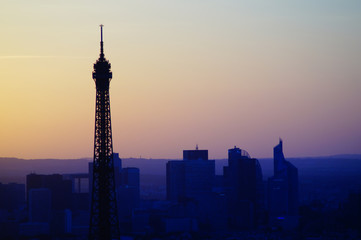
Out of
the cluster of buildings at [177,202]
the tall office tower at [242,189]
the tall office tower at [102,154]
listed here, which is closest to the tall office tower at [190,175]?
the cluster of buildings at [177,202]

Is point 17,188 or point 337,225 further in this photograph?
point 17,188

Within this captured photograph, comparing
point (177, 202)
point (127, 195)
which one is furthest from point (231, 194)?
point (127, 195)

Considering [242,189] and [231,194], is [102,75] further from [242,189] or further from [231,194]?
[242,189]

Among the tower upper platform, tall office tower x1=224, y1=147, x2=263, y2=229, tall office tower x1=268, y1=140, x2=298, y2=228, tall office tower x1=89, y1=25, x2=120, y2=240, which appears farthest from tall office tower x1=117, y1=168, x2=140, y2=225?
the tower upper platform

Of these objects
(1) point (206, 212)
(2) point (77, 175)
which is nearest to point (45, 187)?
(2) point (77, 175)

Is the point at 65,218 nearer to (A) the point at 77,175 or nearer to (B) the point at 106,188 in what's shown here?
(A) the point at 77,175

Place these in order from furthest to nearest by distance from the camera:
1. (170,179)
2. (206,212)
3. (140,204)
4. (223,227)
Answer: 1. (170,179)
2. (140,204)
3. (206,212)
4. (223,227)

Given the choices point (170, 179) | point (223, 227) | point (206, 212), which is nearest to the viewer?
point (223, 227)

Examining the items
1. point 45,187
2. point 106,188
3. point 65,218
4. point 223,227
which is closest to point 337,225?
point 223,227

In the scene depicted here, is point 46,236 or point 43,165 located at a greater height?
point 43,165
